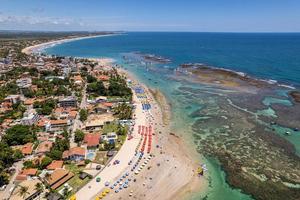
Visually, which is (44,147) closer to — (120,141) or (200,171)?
(120,141)

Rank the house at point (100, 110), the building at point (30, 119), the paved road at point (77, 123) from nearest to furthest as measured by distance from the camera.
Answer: the paved road at point (77, 123) → the building at point (30, 119) → the house at point (100, 110)

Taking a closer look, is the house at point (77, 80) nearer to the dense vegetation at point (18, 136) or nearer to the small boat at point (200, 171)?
the dense vegetation at point (18, 136)

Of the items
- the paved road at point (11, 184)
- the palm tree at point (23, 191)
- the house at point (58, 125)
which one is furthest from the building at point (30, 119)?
the palm tree at point (23, 191)

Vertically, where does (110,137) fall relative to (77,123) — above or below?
above

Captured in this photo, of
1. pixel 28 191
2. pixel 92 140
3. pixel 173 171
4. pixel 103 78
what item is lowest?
pixel 173 171

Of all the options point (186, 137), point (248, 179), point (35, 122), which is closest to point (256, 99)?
point (186, 137)

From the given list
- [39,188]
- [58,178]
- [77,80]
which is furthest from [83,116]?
[77,80]

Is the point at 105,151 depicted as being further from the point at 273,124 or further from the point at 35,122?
the point at 273,124

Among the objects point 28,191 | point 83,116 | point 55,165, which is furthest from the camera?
point 83,116
